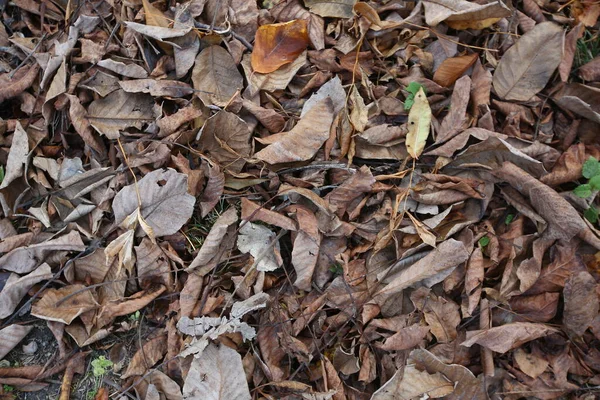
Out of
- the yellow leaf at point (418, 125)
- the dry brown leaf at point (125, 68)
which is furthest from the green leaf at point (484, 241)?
the dry brown leaf at point (125, 68)

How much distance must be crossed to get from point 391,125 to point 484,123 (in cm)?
37

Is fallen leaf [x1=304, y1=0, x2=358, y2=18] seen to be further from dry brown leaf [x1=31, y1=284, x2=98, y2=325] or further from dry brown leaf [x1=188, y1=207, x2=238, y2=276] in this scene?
dry brown leaf [x1=31, y1=284, x2=98, y2=325]

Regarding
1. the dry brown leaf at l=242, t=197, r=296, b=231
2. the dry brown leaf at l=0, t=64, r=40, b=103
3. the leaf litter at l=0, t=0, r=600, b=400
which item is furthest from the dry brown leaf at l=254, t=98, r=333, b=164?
the dry brown leaf at l=0, t=64, r=40, b=103

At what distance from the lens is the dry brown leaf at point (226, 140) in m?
2.02

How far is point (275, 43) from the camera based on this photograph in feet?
6.84

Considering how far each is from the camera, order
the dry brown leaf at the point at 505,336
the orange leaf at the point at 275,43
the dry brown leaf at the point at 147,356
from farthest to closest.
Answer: the orange leaf at the point at 275,43
the dry brown leaf at the point at 147,356
the dry brown leaf at the point at 505,336

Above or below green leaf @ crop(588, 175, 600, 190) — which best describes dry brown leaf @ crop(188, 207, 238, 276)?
below

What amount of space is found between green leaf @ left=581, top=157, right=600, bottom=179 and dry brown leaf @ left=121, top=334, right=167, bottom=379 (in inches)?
68.0

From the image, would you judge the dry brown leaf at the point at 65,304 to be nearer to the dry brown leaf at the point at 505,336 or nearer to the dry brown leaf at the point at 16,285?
the dry brown leaf at the point at 16,285

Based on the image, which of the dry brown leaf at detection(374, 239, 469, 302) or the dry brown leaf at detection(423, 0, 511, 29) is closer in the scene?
the dry brown leaf at detection(374, 239, 469, 302)

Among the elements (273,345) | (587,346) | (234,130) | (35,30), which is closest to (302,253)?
(273,345)

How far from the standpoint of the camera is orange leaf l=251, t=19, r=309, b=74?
2072 millimetres

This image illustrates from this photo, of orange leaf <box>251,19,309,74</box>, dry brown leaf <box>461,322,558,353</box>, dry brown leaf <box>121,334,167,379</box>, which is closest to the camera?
dry brown leaf <box>461,322,558,353</box>

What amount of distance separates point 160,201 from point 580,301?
1622mm
